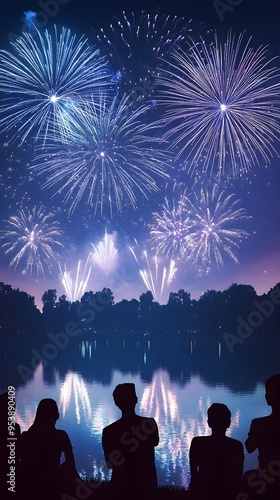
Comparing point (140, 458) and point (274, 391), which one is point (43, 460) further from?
point (274, 391)

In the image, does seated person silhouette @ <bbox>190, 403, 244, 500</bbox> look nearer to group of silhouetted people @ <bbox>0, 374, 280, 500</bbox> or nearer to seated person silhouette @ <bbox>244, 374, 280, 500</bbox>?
group of silhouetted people @ <bbox>0, 374, 280, 500</bbox>

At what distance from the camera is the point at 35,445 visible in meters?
6.05

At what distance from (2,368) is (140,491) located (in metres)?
70.9

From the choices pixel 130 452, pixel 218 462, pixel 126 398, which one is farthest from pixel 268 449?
pixel 126 398

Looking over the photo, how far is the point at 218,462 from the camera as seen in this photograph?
18.9 feet

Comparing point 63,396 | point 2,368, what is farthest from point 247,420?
point 2,368

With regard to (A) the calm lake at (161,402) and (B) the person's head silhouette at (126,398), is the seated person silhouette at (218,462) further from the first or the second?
(A) the calm lake at (161,402)

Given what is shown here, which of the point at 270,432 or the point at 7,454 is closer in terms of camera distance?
the point at 270,432

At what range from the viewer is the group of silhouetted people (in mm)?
5762

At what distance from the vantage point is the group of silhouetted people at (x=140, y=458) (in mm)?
5762

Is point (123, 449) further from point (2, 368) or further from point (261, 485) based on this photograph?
point (2, 368)

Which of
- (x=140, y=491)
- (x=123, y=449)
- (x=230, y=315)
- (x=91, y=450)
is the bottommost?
(x=91, y=450)

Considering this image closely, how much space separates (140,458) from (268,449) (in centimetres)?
136

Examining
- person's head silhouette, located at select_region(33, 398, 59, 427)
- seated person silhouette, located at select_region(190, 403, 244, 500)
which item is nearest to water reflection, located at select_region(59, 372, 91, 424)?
person's head silhouette, located at select_region(33, 398, 59, 427)
